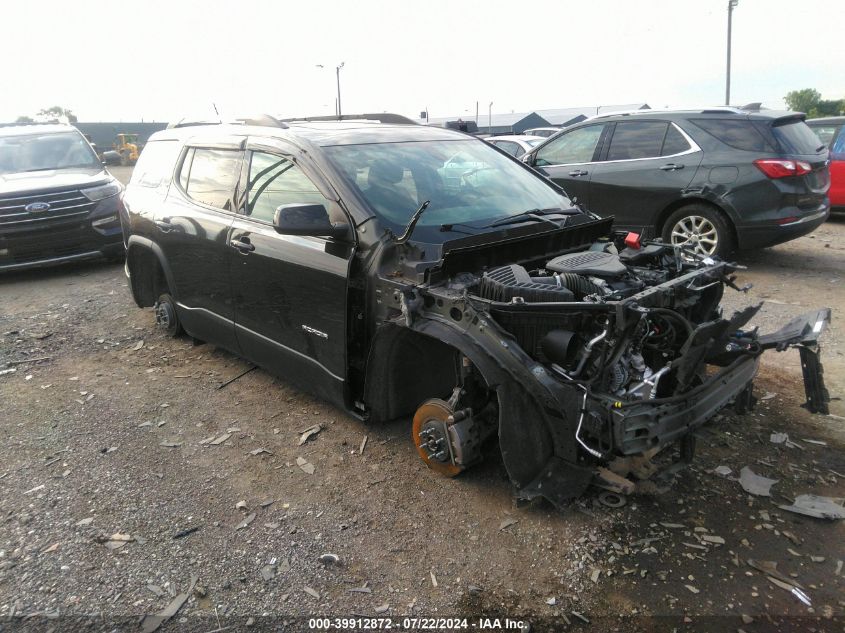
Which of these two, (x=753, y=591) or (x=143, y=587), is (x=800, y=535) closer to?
(x=753, y=591)

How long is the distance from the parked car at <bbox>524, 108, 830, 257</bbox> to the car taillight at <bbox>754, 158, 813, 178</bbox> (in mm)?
11

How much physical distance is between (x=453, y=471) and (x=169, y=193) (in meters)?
3.27

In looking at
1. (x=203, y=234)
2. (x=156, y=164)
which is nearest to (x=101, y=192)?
(x=156, y=164)

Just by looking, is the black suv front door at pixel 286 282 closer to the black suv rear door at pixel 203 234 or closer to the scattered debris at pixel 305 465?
the black suv rear door at pixel 203 234

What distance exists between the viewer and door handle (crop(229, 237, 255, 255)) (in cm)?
420

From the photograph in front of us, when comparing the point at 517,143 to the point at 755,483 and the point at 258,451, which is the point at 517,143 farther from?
the point at 755,483

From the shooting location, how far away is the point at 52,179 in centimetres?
877

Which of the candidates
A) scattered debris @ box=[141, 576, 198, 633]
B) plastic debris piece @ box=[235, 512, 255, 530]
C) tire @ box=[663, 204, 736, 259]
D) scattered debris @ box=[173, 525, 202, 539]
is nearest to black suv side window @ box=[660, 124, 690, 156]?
tire @ box=[663, 204, 736, 259]

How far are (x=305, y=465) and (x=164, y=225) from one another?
243cm

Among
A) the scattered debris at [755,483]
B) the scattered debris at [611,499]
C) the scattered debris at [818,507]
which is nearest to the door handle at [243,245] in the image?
the scattered debris at [611,499]

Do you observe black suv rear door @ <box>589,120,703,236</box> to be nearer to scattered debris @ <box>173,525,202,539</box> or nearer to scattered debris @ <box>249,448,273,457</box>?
scattered debris @ <box>249,448,273,457</box>

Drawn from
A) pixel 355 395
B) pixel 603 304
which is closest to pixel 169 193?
pixel 355 395

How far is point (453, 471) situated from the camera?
11.5 ft

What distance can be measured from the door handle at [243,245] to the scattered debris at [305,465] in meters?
1.38
